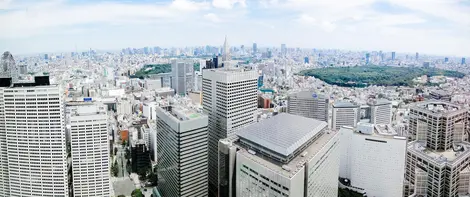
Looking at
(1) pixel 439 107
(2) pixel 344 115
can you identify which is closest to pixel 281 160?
(1) pixel 439 107

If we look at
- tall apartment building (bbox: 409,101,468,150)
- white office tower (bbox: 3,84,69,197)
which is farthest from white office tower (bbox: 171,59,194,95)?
white office tower (bbox: 3,84,69,197)

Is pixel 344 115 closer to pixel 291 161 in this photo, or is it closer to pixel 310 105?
pixel 310 105

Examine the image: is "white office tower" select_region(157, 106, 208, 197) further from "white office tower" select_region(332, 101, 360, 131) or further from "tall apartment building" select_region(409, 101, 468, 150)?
"white office tower" select_region(332, 101, 360, 131)

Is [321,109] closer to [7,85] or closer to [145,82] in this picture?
[7,85]

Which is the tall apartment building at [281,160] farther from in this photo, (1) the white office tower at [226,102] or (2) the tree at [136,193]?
(2) the tree at [136,193]

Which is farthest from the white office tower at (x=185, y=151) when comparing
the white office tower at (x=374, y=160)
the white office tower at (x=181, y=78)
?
the white office tower at (x=181, y=78)

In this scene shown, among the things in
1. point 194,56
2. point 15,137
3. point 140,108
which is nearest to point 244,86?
point 15,137
